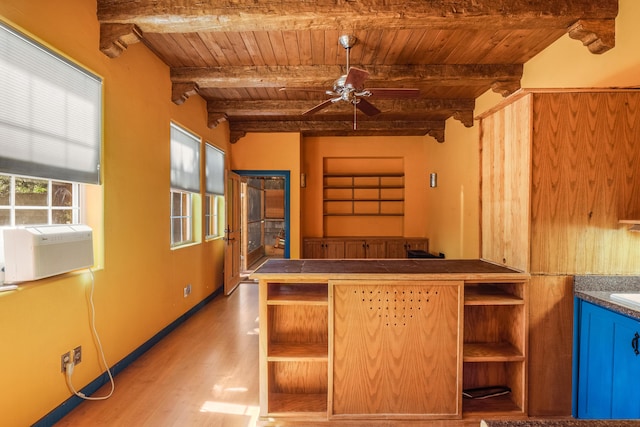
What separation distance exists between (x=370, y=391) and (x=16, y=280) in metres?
2.27

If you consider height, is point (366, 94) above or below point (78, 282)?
above

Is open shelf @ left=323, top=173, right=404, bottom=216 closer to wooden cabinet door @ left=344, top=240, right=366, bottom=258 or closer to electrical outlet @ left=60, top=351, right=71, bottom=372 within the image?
wooden cabinet door @ left=344, top=240, right=366, bottom=258

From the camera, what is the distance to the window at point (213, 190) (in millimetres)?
5293

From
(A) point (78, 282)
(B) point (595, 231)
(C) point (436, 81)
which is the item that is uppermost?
(C) point (436, 81)

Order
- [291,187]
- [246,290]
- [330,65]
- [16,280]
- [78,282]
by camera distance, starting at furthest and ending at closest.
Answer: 1. [291,187]
2. [246,290]
3. [330,65]
4. [78,282]
5. [16,280]

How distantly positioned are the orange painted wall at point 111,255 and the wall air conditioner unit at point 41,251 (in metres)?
0.10

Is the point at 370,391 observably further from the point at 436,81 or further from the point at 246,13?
the point at 436,81

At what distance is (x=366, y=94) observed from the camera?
3115 mm

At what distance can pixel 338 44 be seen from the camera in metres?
3.41

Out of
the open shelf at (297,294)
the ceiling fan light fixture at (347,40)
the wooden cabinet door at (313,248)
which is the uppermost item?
the ceiling fan light fixture at (347,40)

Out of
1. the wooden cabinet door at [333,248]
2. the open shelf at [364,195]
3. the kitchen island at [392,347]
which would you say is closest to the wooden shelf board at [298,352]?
the kitchen island at [392,347]

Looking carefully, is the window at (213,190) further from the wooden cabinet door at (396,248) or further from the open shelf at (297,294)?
the wooden cabinet door at (396,248)

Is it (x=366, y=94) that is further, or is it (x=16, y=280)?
(x=366, y=94)

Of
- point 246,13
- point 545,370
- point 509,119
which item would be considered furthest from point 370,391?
point 246,13
